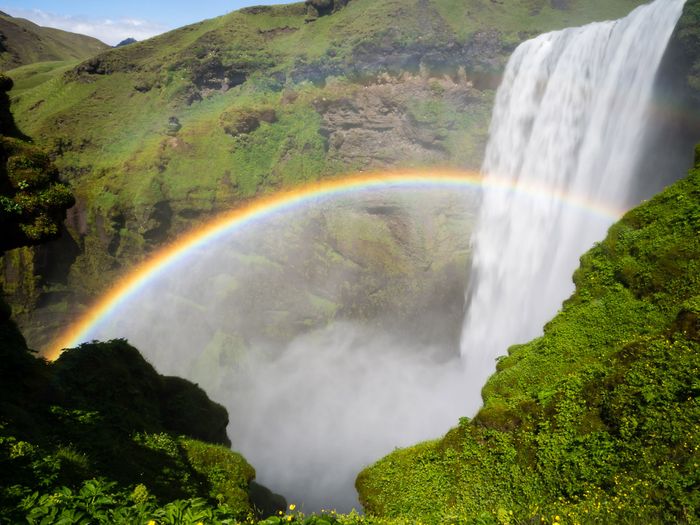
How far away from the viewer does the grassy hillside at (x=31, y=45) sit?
136 meters

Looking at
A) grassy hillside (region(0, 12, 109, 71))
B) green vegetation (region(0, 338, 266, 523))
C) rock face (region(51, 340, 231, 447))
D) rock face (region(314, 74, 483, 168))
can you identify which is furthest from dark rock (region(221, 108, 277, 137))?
grassy hillside (region(0, 12, 109, 71))

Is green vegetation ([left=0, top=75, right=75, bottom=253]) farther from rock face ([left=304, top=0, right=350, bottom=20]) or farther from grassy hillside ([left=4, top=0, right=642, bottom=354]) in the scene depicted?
rock face ([left=304, top=0, right=350, bottom=20])

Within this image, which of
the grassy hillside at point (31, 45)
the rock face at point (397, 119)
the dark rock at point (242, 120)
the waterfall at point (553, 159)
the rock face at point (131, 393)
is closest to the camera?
the rock face at point (131, 393)

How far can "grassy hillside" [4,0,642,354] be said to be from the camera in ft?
193

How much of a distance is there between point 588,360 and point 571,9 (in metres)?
69.3

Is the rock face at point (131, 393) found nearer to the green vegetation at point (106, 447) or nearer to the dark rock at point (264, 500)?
the green vegetation at point (106, 447)

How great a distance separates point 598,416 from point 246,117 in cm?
6667

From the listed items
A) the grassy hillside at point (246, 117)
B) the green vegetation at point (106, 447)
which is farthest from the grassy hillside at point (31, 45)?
the green vegetation at point (106, 447)

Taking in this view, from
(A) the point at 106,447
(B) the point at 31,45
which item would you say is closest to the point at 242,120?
(A) the point at 106,447

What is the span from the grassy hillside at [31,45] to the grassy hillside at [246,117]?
8529 centimetres

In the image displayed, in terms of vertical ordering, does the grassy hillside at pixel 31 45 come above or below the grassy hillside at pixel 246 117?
above

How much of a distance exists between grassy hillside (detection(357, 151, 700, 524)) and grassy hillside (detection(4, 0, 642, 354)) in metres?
51.4

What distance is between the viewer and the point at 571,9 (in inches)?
2427

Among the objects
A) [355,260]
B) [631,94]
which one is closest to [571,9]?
[631,94]
